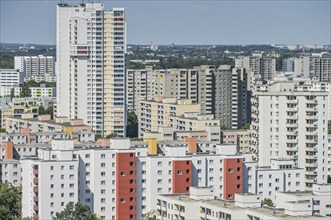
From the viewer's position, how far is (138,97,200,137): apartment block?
37.1 m

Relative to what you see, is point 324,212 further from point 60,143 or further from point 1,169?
point 1,169

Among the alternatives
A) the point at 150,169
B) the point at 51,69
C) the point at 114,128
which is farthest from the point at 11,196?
the point at 51,69

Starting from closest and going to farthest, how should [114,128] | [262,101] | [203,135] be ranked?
[262,101] → [203,135] → [114,128]

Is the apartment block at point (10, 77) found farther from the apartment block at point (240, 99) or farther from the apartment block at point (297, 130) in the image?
the apartment block at point (297, 130)

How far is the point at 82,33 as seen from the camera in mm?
40875

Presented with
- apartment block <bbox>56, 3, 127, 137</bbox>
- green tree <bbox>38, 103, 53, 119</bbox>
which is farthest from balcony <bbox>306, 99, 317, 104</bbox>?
green tree <bbox>38, 103, 53, 119</bbox>

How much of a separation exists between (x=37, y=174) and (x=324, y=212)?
237 inches

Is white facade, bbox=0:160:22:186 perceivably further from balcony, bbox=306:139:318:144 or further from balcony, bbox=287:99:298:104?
balcony, bbox=306:139:318:144

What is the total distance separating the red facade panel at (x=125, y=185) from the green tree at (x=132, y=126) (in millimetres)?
17280

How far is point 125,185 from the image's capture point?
23.6 metres

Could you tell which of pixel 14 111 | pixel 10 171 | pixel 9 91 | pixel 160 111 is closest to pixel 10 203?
pixel 10 171

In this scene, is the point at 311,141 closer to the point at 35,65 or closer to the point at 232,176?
the point at 232,176

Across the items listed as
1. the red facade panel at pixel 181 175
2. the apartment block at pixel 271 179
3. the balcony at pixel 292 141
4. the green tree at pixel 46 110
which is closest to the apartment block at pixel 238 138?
the balcony at pixel 292 141

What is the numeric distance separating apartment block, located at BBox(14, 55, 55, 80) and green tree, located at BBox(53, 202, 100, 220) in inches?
2036
